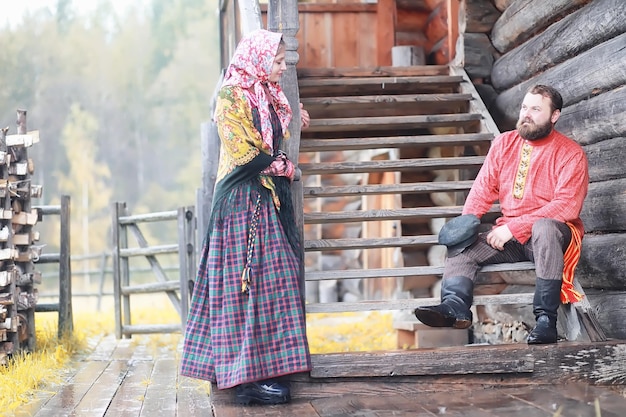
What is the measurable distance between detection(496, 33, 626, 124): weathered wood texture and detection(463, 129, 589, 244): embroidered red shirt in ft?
1.94

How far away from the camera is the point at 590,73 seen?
5.08m

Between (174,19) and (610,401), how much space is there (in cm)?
2490

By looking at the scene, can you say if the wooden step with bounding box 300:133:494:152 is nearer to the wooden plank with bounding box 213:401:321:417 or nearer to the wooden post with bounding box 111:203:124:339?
the wooden plank with bounding box 213:401:321:417

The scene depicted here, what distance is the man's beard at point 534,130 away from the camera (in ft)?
14.6

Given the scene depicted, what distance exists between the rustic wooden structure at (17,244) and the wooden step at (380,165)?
201cm

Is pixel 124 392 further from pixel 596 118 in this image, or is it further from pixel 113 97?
pixel 113 97

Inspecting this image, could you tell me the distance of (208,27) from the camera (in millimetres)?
27062

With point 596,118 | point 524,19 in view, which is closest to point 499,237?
point 596,118

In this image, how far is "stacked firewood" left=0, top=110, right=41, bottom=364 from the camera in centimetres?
577

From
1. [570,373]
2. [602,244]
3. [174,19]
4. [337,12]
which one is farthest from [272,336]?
[174,19]

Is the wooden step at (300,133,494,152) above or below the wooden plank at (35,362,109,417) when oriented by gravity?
above

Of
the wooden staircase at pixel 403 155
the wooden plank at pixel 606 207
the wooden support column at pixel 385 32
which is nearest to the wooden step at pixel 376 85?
the wooden staircase at pixel 403 155

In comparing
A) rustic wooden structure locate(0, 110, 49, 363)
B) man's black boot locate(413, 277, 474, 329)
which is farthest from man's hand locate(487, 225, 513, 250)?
rustic wooden structure locate(0, 110, 49, 363)

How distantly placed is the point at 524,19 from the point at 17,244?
3933 millimetres
